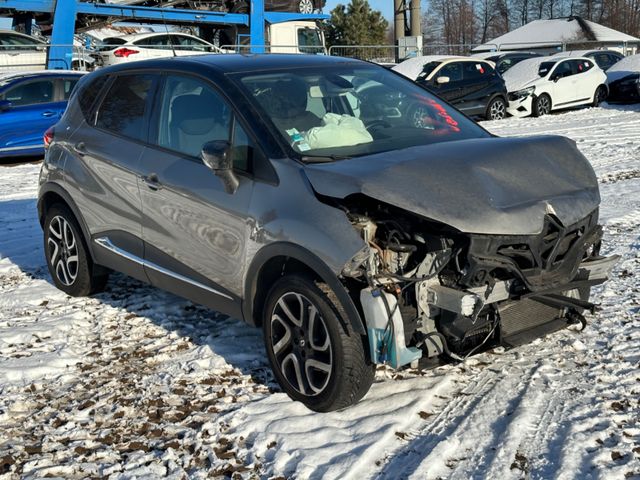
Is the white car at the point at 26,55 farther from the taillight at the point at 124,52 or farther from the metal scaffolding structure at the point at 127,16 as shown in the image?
the taillight at the point at 124,52

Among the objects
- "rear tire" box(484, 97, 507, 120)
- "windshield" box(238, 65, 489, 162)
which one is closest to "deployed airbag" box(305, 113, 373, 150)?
"windshield" box(238, 65, 489, 162)

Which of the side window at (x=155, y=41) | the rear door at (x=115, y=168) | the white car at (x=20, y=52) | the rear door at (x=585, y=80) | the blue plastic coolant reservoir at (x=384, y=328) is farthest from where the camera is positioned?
the side window at (x=155, y=41)

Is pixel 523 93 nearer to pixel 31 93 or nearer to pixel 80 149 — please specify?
pixel 31 93

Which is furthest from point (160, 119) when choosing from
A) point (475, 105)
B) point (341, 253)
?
point (475, 105)

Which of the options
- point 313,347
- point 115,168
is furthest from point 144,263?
point 313,347

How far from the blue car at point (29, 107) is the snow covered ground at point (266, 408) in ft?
29.3

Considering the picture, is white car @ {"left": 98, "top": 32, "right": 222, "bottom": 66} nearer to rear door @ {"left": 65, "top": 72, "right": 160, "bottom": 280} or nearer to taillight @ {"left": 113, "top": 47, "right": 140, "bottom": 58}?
taillight @ {"left": 113, "top": 47, "right": 140, "bottom": 58}

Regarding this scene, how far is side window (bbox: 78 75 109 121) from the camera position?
21.1 feet

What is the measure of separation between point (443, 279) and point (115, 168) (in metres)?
2.69

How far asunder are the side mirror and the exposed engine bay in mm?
782

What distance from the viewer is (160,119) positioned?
217 inches

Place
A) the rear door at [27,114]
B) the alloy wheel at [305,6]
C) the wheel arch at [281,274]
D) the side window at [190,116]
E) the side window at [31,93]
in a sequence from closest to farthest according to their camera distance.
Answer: the wheel arch at [281,274] < the side window at [190,116] < the rear door at [27,114] < the side window at [31,93] < the alloy wheel at [305,6]

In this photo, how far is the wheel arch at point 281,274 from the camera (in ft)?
13.3

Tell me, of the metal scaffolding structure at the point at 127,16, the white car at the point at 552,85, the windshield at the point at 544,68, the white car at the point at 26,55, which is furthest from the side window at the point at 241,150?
the metal scaffolding structure at the point at 127,16
